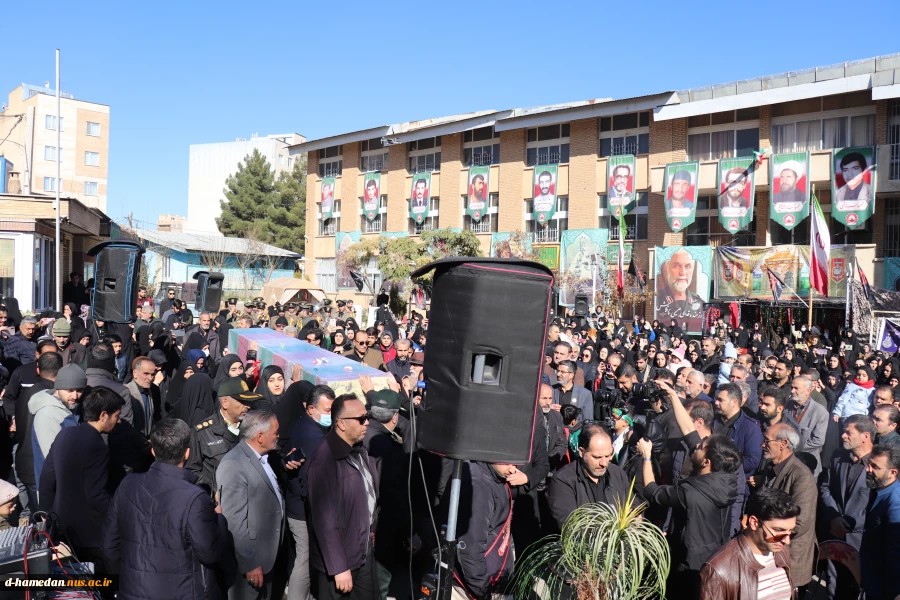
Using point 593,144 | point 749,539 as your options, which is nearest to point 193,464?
point 749,539

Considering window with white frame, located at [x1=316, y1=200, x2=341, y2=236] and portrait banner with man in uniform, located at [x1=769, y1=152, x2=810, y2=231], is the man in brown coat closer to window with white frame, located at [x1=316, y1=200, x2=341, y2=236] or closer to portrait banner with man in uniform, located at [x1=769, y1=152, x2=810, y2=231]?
portrait banner with man in uniform, located at [x1=769, y1=152, x2=810, y2=231]

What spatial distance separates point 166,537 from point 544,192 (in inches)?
1262

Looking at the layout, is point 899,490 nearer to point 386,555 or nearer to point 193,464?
point 386,555

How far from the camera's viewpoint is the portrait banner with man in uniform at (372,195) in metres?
42.3

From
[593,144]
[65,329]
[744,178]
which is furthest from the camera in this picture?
[593,144]

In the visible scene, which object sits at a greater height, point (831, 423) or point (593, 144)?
point (593, 144)

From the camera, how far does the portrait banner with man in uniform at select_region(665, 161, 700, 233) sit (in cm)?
2918

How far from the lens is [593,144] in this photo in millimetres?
33312

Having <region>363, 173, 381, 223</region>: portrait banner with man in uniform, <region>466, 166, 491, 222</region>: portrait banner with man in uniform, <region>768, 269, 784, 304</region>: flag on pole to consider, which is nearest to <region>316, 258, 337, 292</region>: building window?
<region>363, 173, 381, 223</region>: portrait banner with man in uniform

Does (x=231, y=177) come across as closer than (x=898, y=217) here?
No

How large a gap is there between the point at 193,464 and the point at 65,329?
5.16m

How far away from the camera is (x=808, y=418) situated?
7391 mm

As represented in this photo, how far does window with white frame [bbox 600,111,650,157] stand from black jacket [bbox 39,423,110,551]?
98.1 ft

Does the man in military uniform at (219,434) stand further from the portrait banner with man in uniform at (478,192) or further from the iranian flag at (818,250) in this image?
the portrait banner with man in uniform at (478,192)
